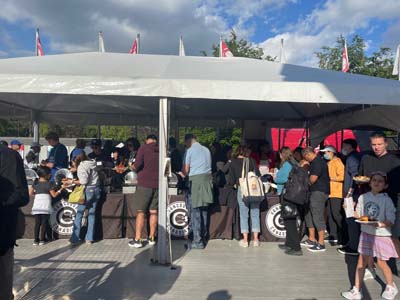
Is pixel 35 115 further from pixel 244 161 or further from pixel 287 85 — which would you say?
pixel 287 85

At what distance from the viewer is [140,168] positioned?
5711 millimetres

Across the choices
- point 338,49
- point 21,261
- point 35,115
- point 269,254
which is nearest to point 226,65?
point 269,254

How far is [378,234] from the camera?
382 cm

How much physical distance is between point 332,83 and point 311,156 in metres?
1.23

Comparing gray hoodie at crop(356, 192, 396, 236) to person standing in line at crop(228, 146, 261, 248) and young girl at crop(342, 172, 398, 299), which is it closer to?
young girl at crop(342, 172, 398, 299)

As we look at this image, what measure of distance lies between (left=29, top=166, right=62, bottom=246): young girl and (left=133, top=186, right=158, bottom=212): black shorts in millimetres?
1354

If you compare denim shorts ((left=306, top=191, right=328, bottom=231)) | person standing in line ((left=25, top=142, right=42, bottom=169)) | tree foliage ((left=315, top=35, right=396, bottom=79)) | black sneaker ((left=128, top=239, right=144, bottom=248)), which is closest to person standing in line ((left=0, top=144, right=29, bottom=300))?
black sneaker ((left=128, top=239, right=144, bottom=248))

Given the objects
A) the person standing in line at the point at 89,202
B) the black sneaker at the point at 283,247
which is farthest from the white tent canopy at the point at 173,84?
the black sneaker at the point at 283,247

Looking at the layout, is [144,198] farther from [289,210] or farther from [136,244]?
[289,210]

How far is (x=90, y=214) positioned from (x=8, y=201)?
336 cm

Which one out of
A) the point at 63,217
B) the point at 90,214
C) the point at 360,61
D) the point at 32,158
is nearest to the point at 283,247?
the point at 90,214

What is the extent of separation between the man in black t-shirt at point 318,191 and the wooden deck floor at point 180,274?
1.12ft

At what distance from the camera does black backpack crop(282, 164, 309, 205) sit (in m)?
5.48

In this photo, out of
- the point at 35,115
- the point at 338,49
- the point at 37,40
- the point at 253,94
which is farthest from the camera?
the point at 338,49
